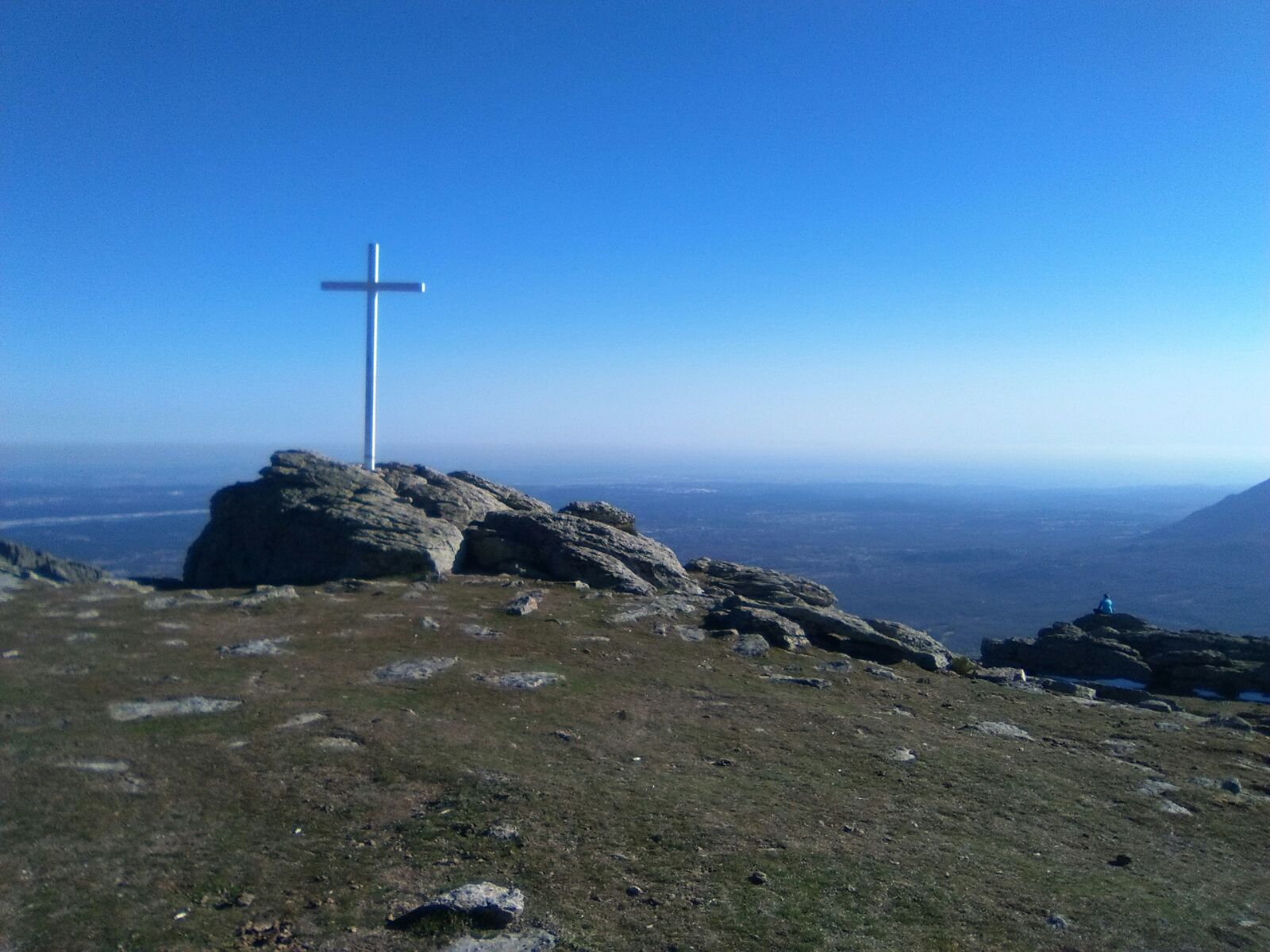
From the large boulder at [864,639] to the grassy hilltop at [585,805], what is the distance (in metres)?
4.23

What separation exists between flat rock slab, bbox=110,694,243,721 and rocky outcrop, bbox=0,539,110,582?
18732 millimetres

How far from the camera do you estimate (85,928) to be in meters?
6.80

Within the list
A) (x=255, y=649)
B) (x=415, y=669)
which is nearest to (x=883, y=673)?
(x=415, y=669)

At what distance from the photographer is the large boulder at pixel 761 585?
27422 mm

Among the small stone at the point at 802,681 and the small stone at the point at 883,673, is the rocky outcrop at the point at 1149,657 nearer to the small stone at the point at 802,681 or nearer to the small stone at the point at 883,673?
the small stone at the point at 883,673

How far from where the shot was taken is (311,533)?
25812 mm

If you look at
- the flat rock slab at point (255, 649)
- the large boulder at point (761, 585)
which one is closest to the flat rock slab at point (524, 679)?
the flat rock slab at point (255, 649)

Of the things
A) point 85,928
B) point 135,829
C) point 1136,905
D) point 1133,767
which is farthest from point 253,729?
point 1133,767

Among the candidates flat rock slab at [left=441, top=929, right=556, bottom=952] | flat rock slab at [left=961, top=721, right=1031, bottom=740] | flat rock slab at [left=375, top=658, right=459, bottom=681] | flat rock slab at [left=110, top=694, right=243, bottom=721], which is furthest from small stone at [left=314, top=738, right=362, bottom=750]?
flat rock slab at [left=961, top=721, right=1031, bottom=740]

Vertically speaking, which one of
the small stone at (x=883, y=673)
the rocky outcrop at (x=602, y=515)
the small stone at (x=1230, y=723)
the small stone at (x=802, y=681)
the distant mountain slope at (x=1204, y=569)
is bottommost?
the distant mountain slope at (x=1204, y=569)

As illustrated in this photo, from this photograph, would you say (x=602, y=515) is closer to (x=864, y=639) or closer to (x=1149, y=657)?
(x=864, y=639)

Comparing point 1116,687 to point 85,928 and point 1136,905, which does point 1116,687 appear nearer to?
point 1136,905

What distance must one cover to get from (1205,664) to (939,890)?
2317 centimetres

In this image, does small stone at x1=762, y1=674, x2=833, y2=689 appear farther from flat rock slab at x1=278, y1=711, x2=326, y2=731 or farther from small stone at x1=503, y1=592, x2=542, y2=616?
flat rock slab at x1=278, y1=711, x2=326, y2=731
